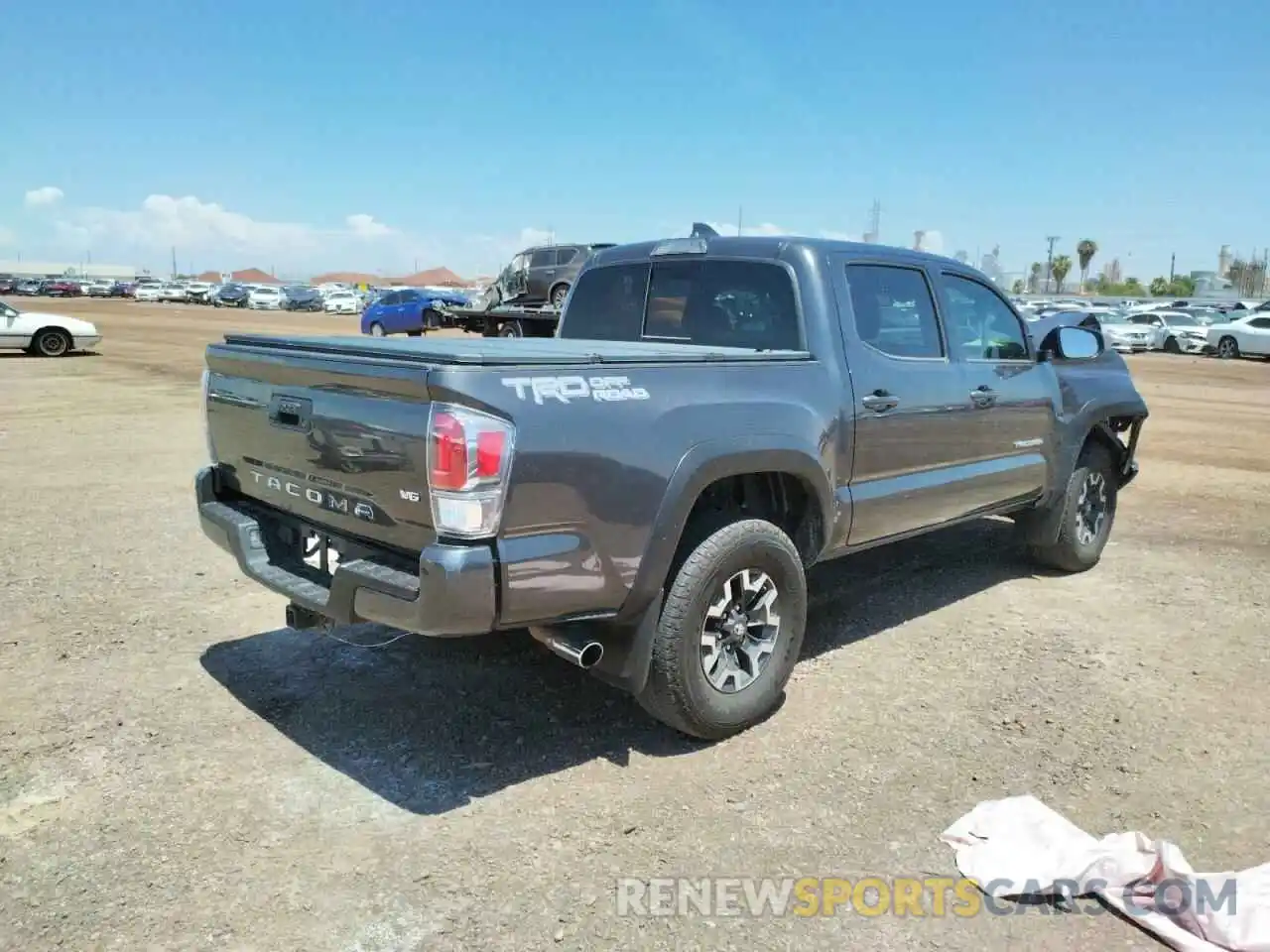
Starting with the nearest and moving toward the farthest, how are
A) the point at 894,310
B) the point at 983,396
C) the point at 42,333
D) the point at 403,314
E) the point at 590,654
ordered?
the point at 590,654, the point at 894,310, the point at 983,396, the point at 42,333, the point at 403,314

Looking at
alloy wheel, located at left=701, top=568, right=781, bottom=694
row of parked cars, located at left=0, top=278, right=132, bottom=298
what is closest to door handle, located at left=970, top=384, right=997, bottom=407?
alloy wheel, located at left=701, top=568, right=781, bottom=694

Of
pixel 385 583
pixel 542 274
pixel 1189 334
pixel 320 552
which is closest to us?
pixel 385 583

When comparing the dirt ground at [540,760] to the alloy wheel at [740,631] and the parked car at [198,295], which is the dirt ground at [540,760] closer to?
the alloy wheel at [740,631]

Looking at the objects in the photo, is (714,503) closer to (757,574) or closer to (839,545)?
(757,574)

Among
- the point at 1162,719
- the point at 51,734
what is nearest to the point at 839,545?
the point at 1162,719

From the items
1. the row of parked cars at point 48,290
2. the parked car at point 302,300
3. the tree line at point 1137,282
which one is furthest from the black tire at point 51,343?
the tree line at point 1137,282

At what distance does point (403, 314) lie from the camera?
3089cm

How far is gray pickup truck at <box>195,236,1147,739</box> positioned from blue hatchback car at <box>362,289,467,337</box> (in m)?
26.1

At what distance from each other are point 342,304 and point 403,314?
2901cm

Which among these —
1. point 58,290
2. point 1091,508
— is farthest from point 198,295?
point 1091,508

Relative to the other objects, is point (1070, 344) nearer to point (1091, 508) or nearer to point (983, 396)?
point (983, 396)

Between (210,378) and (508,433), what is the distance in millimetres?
1927

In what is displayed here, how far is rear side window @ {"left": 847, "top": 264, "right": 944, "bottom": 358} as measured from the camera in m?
4.59

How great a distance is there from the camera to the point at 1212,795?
360cm
